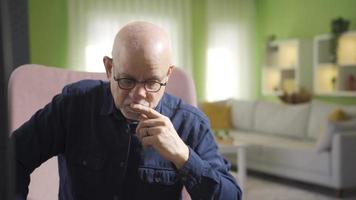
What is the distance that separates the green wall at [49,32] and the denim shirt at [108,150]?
14.3 ft

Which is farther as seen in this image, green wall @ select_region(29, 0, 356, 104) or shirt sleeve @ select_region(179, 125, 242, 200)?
green wall @ select_region(29, 0, 356, 104)

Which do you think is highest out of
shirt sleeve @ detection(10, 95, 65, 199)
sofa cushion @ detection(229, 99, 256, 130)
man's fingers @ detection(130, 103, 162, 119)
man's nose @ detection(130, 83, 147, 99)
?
man's nose @ detection(130, 83, 147, 99)

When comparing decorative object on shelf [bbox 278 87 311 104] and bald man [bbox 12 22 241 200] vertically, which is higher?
bald man [bbox 12 22 241 200]

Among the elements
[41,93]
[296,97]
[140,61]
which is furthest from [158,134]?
[296,97]

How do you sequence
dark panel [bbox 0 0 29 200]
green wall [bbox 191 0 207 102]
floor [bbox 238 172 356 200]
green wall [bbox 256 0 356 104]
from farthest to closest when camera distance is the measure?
1. green wall [bbox 191 0 207 102]
2. green wall [bbox 256 0 356 104]
3. floor [bbox 238 172 356 200]
4. dark panel [bbox 0 0 29 200]

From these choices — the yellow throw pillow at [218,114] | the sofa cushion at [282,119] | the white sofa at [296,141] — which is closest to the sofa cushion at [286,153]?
the white sofa at [296,141]

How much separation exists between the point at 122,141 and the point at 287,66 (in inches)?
193

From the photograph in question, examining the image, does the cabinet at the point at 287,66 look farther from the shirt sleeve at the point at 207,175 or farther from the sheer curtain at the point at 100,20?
the shirt sleeve at the point at 207,175

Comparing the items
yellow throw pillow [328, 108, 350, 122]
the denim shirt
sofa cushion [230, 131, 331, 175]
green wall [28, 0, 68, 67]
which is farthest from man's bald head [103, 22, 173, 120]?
green wall [28, 0, 68, 67]

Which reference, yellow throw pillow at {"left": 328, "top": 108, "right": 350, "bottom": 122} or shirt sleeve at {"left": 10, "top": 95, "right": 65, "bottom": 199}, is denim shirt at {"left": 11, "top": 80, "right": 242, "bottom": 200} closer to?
shirt sleeve at {"left": 10, "top": 95, "right": 65, "bottom": 199}

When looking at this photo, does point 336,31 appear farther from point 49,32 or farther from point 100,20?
point 49,32

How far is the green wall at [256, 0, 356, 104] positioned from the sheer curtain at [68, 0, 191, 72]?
4.55 ft

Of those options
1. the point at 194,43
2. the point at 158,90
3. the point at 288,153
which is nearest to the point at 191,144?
the point at 158,90

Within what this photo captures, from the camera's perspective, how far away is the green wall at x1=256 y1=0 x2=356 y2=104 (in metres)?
4.95
